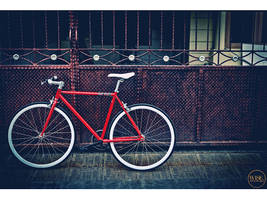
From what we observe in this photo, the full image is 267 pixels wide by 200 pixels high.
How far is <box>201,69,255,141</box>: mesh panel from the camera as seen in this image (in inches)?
202

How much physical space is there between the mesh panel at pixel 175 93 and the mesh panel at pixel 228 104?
0.22 metres

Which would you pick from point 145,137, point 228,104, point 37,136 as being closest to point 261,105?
point 228,104

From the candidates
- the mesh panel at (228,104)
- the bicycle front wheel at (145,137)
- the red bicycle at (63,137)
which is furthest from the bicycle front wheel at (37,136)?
the mesh panel at (228,104)

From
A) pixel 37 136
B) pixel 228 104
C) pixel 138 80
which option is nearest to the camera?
pixel 37 136

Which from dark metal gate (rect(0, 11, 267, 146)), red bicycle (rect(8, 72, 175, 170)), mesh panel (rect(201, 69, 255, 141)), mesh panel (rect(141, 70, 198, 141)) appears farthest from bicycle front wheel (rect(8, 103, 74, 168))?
mesh panel (rect(201, 69, 255, 141))

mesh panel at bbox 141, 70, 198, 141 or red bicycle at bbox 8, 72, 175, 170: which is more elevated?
mesh panel at bbox 141, 70, 198, 141

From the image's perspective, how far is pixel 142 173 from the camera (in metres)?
4.56

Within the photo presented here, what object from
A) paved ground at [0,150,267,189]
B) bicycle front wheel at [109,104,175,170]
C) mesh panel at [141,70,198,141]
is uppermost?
mesh panel at [141,70,198,141]

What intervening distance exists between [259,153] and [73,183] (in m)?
3.19

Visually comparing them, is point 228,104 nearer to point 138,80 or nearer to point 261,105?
point 261,105

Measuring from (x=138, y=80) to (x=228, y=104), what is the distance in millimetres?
1605

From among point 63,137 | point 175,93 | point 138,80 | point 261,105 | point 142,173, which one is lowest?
point 142,173

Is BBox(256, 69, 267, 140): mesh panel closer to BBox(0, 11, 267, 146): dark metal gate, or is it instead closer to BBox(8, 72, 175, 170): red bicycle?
BBox(0, 11, 267, 146): dark metal gate

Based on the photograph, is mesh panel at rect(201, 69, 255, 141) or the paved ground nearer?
the paved ground
